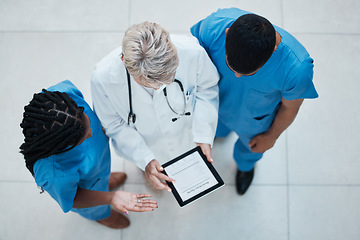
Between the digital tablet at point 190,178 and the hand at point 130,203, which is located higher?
the digital tablet at point 190,178

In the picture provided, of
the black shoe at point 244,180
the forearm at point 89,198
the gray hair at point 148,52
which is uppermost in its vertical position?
the gray hair at point 148,52

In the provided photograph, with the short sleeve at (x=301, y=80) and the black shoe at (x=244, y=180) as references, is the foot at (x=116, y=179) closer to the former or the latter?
the black shoe at (x=244, y=180)

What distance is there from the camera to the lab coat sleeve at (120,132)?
54.1 inches

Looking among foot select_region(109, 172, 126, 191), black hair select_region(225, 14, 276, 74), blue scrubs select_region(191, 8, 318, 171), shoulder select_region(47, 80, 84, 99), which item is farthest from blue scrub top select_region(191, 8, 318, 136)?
foot select_region(109, 172, 126, 191)

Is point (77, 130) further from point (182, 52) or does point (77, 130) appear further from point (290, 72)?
point (290, 72)

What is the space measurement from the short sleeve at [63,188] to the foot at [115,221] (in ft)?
2.32

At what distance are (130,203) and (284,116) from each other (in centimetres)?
82

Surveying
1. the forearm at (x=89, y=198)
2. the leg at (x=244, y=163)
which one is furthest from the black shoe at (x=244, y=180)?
the forearm at (x=89, y=198)

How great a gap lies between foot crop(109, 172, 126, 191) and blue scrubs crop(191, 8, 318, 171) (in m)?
0.87

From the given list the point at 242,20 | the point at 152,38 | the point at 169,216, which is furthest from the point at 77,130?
the point at 169,216

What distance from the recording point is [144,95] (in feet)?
4.31

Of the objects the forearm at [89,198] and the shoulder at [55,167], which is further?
the forearm at [89,198]

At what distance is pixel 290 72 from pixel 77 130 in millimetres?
844

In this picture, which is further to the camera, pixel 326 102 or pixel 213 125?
pixel 326 102
